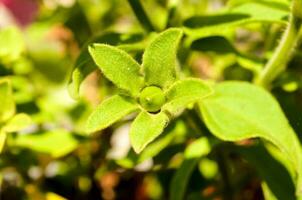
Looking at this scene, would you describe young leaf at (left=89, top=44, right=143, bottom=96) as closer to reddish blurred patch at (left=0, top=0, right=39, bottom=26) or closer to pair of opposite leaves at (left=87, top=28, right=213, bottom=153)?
pair of opposite leaves at (left=87, top=28, right=213, bottom=153)

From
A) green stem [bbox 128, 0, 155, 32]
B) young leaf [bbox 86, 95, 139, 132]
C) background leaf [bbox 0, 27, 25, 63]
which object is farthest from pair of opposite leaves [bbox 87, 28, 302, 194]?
background leaf [bbox 0, 27, 25, 63]

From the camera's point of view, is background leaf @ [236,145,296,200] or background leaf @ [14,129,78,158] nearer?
background leaf @ [236,145,296,200]

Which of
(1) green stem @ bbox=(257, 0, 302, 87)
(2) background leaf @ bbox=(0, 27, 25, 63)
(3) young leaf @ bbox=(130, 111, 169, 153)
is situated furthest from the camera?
(2) background leaf @ bbox=(0, 27, 25, 63)

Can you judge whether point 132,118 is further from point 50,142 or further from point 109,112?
point 109,112

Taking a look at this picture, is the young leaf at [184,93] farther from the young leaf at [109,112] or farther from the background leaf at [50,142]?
the background leaf at [50,142]

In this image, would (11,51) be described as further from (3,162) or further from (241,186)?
(241,186)

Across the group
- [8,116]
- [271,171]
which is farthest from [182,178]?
[8,116]
